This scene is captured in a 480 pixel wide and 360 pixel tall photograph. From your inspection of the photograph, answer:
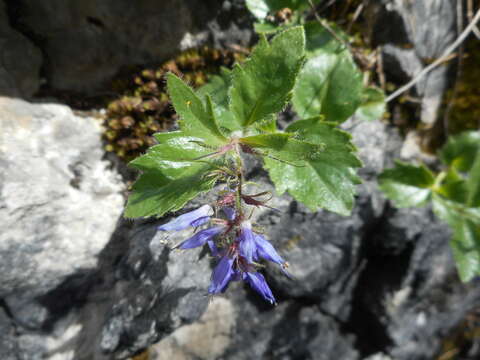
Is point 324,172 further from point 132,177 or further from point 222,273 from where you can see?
point 132,177

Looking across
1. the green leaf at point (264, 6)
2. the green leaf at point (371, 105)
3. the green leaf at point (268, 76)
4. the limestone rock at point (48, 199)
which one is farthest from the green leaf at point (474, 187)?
the limestone rock at point (48, 199)

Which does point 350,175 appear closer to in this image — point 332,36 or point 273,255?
point 273,255

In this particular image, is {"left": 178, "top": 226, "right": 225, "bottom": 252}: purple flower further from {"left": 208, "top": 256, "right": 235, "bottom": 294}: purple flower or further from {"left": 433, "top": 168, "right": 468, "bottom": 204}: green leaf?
{"left": 433, "top": 168, "right": 468, "bottom": 204}: green leaf

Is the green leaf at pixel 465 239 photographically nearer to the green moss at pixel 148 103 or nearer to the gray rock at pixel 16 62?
the green moss at pixel 148 103

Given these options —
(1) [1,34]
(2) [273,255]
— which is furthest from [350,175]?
(1) [1,34]

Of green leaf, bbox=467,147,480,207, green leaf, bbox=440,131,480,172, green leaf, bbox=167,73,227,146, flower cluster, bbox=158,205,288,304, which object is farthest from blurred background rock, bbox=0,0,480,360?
green leaf, bbox=167,73,227,146
